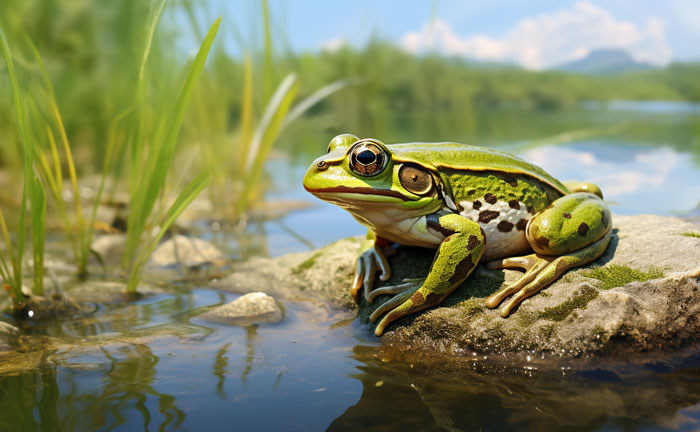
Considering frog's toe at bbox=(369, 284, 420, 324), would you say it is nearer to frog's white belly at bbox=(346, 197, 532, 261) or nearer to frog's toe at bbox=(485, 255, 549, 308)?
frog's white belly at bbox=(346, 197, 532, 261)

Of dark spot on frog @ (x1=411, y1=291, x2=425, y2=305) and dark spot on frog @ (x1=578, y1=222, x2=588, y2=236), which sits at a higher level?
dark spot on frog @ (x1=578, y1=222, x2=588, y2=236)

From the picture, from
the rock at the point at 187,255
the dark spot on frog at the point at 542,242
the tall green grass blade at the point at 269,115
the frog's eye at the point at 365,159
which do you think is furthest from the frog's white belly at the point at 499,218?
the tall green grass blade at the point at 269,115

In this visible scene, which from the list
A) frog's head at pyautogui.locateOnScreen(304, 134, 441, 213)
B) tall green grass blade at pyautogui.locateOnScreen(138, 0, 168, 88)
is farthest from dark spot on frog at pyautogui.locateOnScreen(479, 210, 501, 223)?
tall green grass blade at pyautogui.locateOnScreen(138, 0, 168, 88)

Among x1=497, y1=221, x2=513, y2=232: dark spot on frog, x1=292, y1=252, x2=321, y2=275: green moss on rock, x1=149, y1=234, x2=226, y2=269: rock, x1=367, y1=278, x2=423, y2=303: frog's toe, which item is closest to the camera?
x1=497, y1=221, x2=513, y2=232: dark spot on frog

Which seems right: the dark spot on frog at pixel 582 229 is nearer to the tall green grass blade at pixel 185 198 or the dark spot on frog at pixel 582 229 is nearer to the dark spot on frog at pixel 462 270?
the dark spot on frog at pixel 462 270

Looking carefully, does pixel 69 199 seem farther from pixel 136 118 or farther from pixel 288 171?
pixel 136 118
